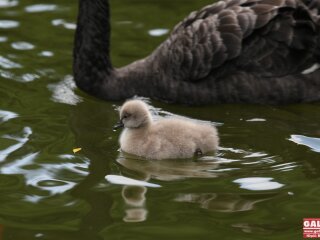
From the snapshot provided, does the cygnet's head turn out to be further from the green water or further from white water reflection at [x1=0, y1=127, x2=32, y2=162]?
white water reflection at [x1=0, y1=127, x2=32, y2=162]

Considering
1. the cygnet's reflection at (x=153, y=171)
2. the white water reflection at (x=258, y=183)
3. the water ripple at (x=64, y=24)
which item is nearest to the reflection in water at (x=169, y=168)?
the cygnet's reflection at (x=153, y=171)

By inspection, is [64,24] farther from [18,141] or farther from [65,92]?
[18,141]

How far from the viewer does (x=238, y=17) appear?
276 inches

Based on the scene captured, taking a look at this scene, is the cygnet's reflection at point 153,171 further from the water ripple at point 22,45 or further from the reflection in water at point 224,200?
the water ripple at point 22,45

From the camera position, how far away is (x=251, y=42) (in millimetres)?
7023

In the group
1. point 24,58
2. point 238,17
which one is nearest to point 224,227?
point 238,17

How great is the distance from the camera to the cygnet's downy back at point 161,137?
5816 millimetres

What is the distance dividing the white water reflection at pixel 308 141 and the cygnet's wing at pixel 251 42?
96 cm

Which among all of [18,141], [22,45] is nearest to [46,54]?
[22,45]

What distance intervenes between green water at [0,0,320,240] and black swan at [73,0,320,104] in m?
0.13

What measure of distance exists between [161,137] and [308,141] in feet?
3.61

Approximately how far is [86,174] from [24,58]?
8.56ft

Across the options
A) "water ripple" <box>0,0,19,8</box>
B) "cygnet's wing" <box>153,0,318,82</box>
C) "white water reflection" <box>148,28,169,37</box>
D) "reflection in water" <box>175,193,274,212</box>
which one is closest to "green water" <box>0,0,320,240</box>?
"reflection in water" <box>175,193,274,212</box>

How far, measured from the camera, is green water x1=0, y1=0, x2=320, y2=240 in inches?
194
